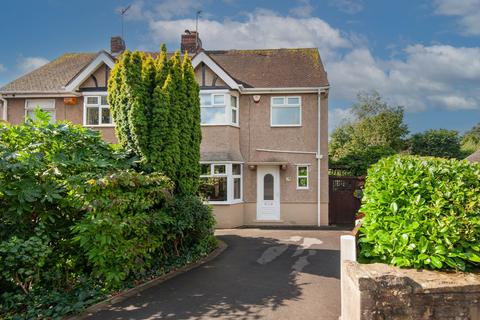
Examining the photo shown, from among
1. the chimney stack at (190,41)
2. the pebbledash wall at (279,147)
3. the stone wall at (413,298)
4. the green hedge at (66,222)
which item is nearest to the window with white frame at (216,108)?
the pebbledash wall at (279,147)

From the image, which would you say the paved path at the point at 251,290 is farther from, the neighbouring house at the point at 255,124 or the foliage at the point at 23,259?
the neighbouring house at the point at 255,124

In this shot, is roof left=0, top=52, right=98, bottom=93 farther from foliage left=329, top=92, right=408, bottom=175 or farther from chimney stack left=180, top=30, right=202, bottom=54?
foliage left=329, top=92, right=408, bottom=175

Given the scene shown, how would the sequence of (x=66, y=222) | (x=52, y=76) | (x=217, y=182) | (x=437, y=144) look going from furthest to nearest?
(x=437, y=144) → (x=52, y=76) → (x=217, y=182) → (x=66, y=222)

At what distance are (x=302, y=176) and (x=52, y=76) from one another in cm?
1227

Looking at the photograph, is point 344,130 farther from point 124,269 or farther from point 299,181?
point 124,269

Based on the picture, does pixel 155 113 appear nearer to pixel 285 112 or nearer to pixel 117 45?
pixel 285 112

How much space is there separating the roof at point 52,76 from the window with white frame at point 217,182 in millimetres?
6948

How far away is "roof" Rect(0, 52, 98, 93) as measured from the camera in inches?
639

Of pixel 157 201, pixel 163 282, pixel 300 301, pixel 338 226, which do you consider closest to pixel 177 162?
pixel 157 201

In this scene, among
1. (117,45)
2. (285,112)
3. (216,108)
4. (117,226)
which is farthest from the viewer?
(117,45)

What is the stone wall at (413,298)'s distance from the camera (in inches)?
146

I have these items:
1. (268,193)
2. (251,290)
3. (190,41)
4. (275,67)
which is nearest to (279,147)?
(268,193)

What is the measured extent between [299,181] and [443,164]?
36.6ft

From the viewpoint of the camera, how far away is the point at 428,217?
4176mm
